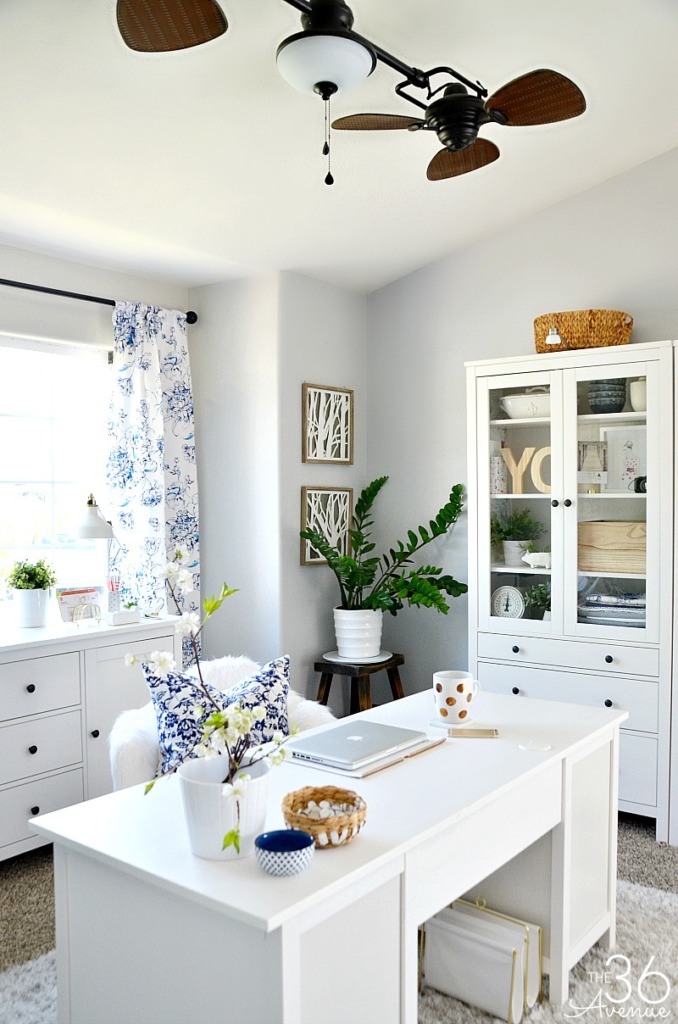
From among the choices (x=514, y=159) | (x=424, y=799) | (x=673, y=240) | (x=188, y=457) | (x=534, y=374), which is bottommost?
(x=424, y=799)

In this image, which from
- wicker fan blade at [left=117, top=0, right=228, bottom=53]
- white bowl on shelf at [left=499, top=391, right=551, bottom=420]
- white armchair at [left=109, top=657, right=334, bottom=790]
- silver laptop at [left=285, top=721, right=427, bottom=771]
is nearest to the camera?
wicker fan blade at [left=117, top=0, right=228, bottom=53]

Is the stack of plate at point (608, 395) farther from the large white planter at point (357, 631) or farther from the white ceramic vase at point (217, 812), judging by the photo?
the white ceramic vase at point (217, 812)

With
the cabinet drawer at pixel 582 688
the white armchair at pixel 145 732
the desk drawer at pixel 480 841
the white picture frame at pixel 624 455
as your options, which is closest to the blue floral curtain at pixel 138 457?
the white armchair at pixel 145 732

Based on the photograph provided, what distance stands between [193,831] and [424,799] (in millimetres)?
516

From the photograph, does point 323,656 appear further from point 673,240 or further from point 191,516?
point 673,240

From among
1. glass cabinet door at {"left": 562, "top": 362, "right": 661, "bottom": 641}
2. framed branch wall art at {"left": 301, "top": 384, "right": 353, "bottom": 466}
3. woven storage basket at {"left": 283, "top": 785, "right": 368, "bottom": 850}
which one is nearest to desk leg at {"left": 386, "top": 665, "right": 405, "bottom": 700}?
glass cabinet door at {"left": 562, "top": 362, "right": 661, "bottom": 641}

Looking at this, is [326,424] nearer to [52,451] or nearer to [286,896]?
[52,451]

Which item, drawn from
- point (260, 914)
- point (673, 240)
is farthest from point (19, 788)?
point (673, 240)

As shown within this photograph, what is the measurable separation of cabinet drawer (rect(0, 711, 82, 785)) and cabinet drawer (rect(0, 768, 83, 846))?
Answer: 44 mm

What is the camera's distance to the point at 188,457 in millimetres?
4215

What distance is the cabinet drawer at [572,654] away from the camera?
3486mm

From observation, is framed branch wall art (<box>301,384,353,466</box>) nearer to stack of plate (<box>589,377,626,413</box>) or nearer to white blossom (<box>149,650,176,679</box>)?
stack of plate (<box>589,377,626,413</box>)

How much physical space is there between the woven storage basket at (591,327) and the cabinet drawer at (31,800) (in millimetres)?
2616

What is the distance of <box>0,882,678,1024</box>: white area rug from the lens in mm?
2195
